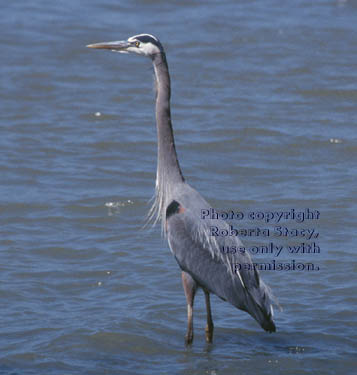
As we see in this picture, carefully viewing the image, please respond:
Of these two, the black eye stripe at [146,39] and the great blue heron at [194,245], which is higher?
the black eye stripe at [146,39]

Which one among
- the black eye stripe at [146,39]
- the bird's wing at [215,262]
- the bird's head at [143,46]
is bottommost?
the bird's wing at [215,262]

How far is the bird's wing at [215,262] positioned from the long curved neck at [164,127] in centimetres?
29

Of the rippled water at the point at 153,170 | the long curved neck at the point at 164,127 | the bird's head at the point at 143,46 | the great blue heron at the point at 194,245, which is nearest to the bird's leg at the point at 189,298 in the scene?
the great blue heron at the point at 194,245

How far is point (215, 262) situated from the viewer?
7770mm

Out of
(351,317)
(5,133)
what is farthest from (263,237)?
(5,133)

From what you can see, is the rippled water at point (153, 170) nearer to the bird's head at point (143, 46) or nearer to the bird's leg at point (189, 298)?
the bird's leg at point (189, 298)

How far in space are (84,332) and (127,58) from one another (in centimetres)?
950

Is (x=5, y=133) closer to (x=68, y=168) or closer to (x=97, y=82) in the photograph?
(x=68, y=168)

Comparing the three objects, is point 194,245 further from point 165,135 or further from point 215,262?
point 165,135

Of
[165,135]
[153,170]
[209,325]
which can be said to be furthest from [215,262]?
[153,170]

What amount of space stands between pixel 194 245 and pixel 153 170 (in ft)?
14.1

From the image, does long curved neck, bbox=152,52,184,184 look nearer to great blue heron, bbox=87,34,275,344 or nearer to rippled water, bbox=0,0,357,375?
great blue heron, bbox=87,34,275,344

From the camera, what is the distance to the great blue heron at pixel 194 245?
7.63m

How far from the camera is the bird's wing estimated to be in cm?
761
